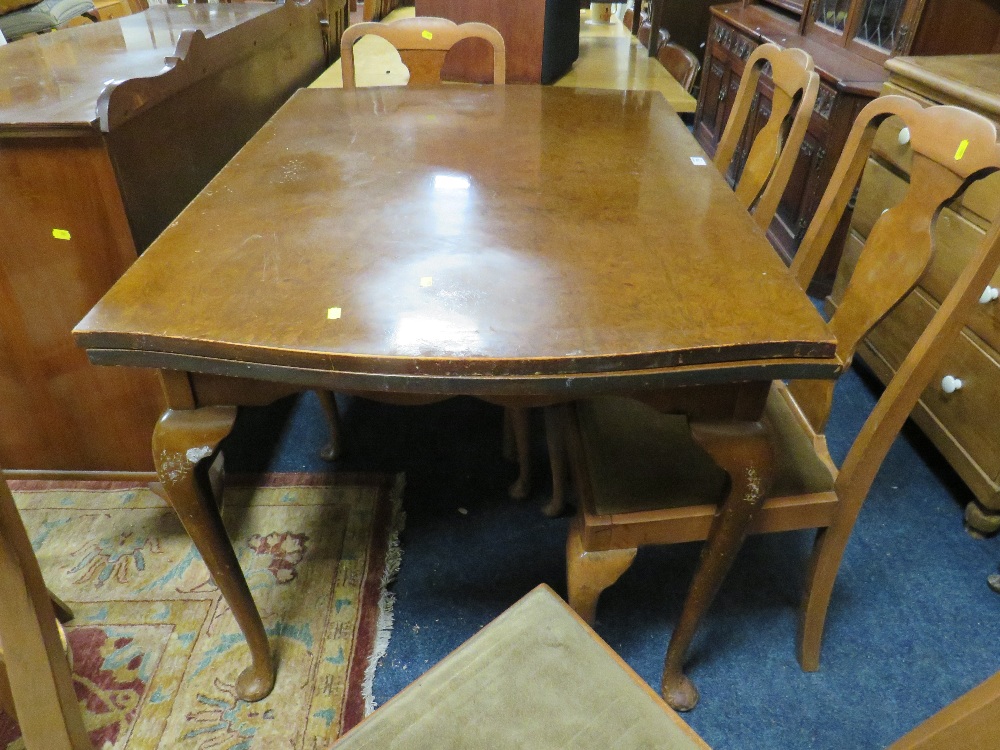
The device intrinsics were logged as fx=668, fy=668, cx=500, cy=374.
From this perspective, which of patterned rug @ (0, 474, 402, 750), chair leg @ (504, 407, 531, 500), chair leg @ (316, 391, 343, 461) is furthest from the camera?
chair leg @ (316, 391, 343, 461)

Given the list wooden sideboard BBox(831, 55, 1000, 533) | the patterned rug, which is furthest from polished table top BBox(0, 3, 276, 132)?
wooden sideboard BBox(831, 55, 1000, 533)

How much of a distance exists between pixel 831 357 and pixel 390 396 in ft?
1.75

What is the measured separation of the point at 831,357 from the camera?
0.76 m

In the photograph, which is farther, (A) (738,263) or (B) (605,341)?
(A) (738,263)

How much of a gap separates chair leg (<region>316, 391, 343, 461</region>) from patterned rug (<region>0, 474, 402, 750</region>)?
0.08 m

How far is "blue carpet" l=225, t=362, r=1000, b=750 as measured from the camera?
3.92 feet

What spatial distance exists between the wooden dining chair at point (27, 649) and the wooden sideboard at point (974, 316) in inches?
61.6

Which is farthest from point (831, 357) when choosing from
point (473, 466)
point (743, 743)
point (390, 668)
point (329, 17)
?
point (329, 17)

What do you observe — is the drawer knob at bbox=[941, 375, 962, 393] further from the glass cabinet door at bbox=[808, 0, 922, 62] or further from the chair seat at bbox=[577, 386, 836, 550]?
the glass cabinet door at bbox=[808, 0, 922, 62]

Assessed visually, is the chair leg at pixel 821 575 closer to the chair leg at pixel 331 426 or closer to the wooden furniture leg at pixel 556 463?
the wooden furniture leg at pixel 556 463

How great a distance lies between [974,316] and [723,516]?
938 millimetres

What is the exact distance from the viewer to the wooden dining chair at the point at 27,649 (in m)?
0.73

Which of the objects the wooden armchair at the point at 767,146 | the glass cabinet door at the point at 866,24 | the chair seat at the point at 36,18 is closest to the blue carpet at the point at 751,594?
the wooden armchair at the point at 767,146

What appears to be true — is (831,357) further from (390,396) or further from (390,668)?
(390,668)
